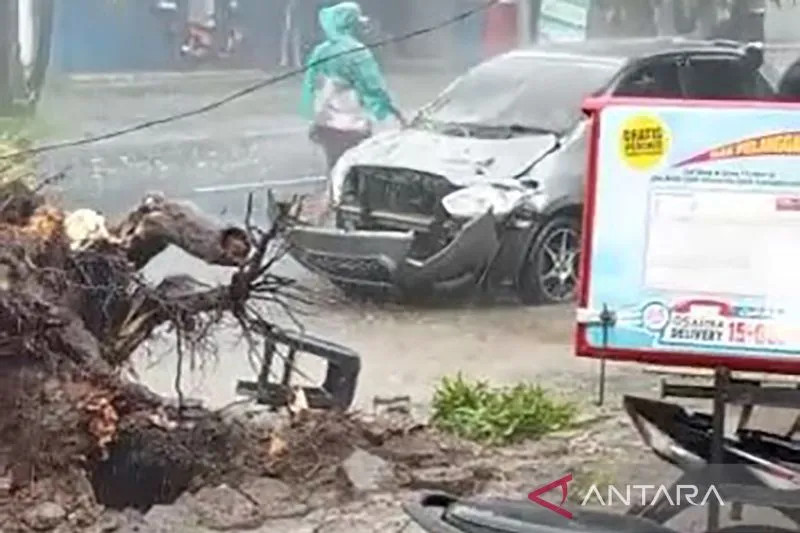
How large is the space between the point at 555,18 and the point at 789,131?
1430cm

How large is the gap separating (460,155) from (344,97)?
2280mm

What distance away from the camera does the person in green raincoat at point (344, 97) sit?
12.9m

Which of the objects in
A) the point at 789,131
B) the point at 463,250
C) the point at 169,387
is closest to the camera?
the point at 789,131

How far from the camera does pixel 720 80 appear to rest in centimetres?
1250

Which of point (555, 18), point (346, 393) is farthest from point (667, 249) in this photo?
point (555, 18)

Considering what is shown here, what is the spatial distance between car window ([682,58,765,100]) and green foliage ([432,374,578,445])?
485 cm

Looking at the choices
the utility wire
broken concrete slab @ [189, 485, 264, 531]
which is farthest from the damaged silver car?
the utility wire

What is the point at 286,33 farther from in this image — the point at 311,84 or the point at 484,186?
the point at 484,186

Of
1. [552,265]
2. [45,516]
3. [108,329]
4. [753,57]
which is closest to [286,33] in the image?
[753,57]

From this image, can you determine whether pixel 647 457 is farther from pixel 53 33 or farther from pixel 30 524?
pixel 53 33

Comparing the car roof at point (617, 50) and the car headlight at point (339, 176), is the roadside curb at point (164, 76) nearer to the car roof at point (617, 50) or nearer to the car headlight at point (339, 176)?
the car roof at point (617, 50)

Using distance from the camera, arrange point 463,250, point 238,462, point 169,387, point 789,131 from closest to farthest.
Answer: point 789,131, point 238,462, point 169,387, point 463,250

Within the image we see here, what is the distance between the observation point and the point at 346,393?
7.15 metres

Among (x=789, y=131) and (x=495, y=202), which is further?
(x=495, y=202)
